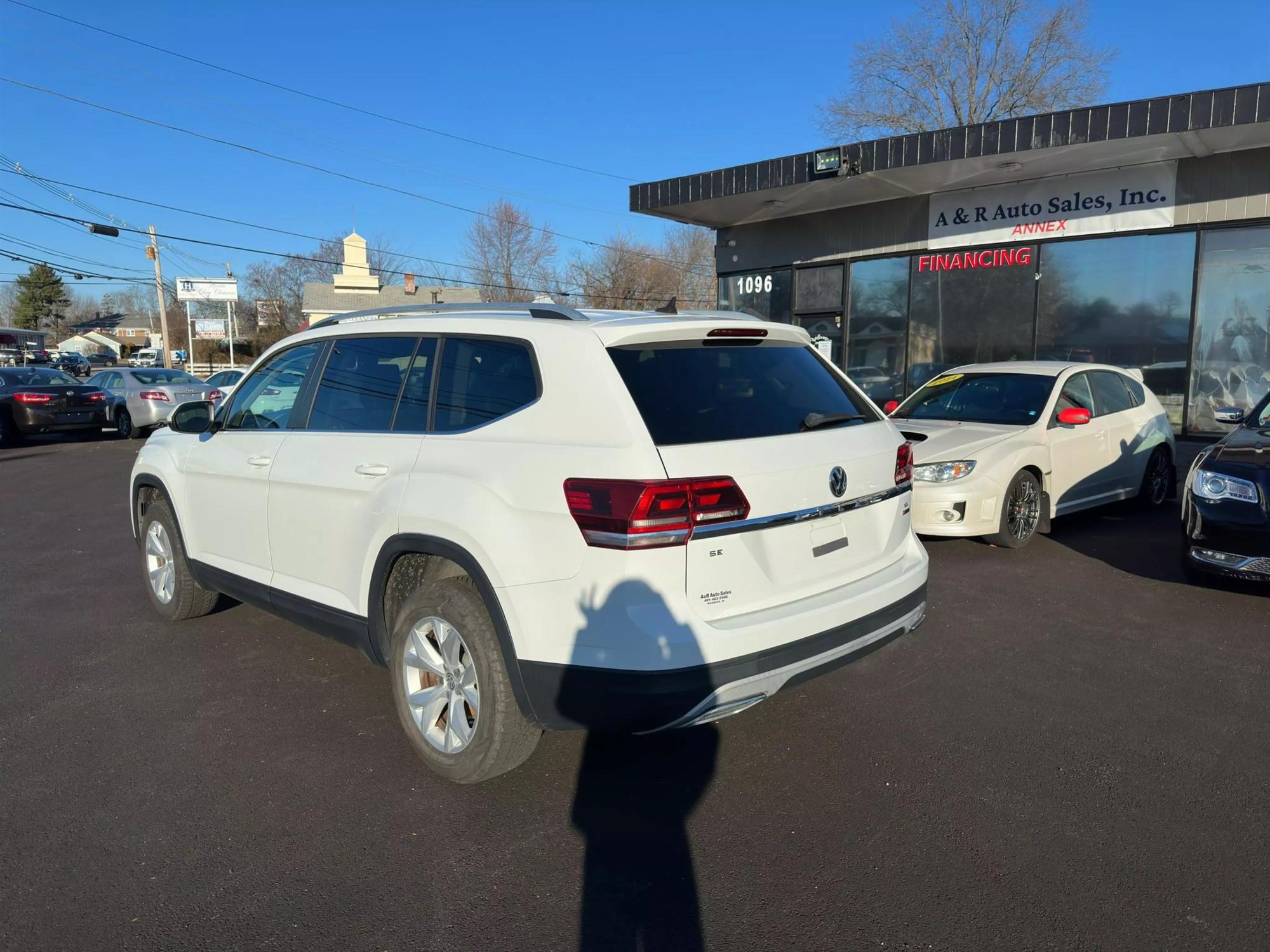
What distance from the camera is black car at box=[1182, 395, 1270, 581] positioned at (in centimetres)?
559

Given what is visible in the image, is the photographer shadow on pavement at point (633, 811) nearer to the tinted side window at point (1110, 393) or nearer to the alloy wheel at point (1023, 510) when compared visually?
the alloy wheel at point (1023, 510)

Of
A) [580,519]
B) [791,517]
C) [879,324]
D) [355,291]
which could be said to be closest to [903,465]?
[791,517]

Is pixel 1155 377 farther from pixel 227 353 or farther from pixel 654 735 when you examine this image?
pixel 227 353

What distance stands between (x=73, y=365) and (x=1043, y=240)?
62.4 m

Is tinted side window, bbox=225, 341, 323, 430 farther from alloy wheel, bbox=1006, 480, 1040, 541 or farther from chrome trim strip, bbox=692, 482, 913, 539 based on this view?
alloy wheel, bbox=1006, 480, 1040, 541

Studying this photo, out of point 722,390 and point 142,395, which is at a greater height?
point 722,390

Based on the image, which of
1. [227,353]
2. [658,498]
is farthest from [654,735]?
[227,353]

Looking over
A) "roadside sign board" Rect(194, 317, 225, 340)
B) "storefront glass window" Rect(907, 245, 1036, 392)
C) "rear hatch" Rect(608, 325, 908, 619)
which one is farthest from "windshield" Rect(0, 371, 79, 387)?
"roadside sign board" Rect(194, 317, 225, 340)

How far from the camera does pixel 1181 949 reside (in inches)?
103

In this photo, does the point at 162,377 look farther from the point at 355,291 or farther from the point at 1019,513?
the point at 355,291

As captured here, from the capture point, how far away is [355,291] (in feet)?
182

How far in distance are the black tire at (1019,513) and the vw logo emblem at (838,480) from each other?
4085 mm

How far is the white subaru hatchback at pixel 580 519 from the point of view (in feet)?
10.1

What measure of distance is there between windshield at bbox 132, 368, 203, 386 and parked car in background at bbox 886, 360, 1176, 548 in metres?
16.5
